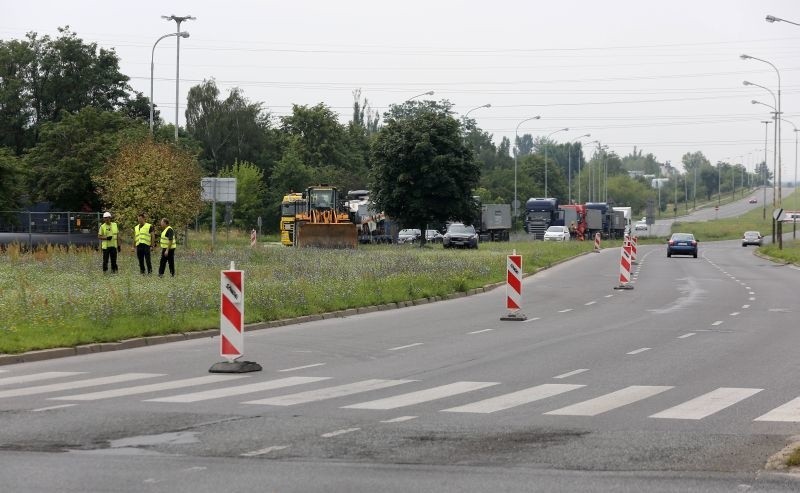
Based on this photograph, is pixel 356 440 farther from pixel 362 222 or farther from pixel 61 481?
pixel 362 222

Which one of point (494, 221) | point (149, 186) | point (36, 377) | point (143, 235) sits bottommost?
point (36, 377)

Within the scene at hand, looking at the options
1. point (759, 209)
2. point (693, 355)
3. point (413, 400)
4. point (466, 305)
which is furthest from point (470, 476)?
point (759, 209)

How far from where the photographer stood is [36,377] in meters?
15.3

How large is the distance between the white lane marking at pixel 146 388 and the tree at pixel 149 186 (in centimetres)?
3755

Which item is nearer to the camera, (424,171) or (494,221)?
(424,171)

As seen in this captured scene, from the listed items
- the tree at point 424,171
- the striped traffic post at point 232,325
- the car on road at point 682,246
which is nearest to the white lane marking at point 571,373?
the striped traffic post at point 232,325

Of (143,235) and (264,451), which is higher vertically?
(143,235)

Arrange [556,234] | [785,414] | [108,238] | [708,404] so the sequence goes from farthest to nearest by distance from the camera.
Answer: [556,234] → [108,238] → [708,404] → [785,414]

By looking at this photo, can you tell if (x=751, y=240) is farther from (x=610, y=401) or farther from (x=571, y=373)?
(x=610, y=401)

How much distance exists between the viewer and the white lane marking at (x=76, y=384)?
538 inches

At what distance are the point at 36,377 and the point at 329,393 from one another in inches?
163

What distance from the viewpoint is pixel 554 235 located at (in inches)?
3595

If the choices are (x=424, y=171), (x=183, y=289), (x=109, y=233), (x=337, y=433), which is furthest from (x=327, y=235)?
(x=337, y=433)

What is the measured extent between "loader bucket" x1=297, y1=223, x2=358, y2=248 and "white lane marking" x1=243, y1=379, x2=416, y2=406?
151ft
